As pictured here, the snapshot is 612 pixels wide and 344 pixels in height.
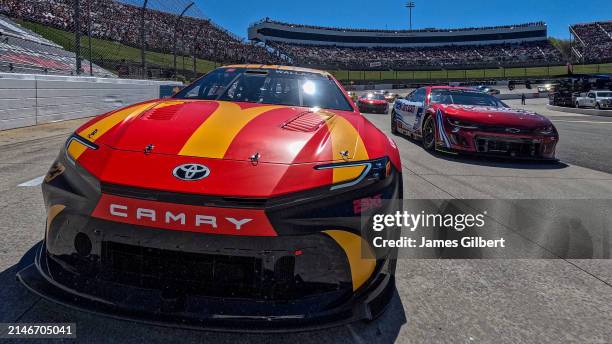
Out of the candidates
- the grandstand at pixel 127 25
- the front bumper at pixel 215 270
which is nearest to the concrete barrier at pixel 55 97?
the grandstand at pixel 127 25

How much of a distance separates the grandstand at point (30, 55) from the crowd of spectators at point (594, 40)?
71.0 metres

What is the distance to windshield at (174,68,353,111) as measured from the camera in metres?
3.21

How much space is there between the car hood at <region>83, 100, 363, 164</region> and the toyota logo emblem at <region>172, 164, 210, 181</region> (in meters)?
0.11

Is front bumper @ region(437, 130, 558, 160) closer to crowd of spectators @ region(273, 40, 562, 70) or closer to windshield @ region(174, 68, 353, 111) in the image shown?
windshield @ region(174, 68, 353, 111)

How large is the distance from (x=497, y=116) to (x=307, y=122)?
510 centimetres

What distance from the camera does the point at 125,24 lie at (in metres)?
33.4

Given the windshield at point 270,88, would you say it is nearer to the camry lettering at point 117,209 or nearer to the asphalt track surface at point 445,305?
the asphalt track surface at point 445,305

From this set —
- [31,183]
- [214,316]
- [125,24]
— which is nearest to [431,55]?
[125,24]

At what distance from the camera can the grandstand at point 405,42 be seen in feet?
258

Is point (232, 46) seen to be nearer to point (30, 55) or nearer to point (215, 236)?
point (30, 55)

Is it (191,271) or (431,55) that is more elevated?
(431,55)

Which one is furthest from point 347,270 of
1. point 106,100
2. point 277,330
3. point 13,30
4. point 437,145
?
point 13,30

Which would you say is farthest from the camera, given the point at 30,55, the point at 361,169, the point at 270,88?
the point at 30,55

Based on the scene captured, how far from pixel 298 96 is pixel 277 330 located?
2116 millimetres
